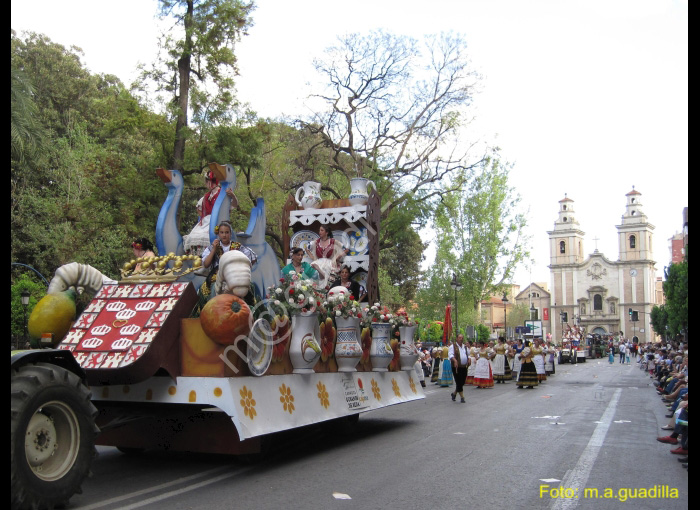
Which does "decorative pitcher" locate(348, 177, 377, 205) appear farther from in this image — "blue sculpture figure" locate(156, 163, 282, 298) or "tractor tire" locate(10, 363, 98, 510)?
"tractor tire" locate(10, 363, 98, 510)

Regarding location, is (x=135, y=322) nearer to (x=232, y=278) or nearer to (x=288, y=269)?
(x=232, y=278)

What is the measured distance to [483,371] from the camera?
24.2m

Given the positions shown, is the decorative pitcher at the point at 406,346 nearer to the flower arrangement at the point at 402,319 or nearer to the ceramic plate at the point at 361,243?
the flower arrangement at the point at 402,319

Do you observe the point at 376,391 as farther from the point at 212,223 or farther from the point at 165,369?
the point at 165,369

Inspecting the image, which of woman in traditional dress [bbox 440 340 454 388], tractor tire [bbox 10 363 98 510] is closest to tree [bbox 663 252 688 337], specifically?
woman in traditional dress [bbox 440 340 454 388]

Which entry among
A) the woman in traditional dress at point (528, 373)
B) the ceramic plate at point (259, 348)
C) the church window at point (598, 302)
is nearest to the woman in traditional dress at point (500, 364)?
the woman in traditional dress at point (528, 373)

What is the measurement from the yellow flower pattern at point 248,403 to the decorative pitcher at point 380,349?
4.05m

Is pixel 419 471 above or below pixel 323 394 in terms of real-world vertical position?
below

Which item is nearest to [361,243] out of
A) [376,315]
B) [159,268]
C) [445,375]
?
[376,315]

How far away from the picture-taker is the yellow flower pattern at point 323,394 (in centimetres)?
913

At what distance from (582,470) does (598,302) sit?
400ft

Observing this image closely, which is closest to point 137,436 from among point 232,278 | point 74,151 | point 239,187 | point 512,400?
point 232,278

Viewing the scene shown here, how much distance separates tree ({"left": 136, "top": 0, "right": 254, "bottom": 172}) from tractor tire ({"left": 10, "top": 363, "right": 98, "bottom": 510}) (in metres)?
15.6

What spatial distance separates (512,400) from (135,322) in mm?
13451
